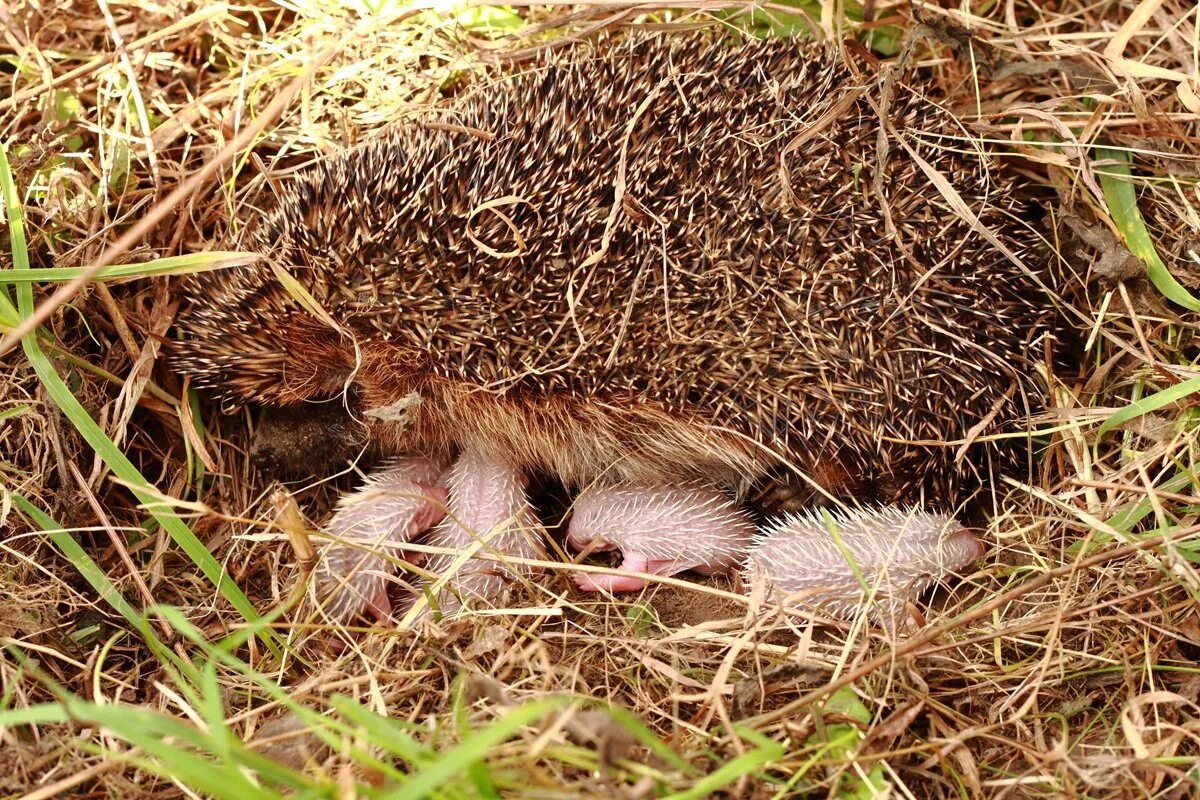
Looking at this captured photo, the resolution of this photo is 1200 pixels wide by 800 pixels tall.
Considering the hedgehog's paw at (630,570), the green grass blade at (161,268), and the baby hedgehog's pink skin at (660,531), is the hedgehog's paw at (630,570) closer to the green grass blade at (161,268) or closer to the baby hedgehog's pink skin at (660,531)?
the baby hedgehog's pink skin at (660,531)

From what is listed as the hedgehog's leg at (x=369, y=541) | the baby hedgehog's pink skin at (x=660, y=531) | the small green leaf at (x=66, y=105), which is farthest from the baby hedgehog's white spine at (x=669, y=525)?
the small green leaf at (x=66, y=105)

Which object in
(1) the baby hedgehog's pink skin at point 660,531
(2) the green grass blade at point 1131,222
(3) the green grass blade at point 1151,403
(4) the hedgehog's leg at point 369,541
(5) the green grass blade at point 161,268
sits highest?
(5) the green grass blade at point 161,268

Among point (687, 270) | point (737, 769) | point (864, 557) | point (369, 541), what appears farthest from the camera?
point (369, 541)

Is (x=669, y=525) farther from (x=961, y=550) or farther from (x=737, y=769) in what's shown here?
(x=737, y=769)

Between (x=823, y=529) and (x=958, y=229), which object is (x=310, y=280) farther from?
(x=958, y=229)

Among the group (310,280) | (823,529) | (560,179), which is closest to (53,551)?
(310,280)

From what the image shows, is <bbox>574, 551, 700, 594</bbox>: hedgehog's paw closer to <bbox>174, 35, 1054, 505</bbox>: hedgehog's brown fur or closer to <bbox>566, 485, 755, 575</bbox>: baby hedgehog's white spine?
<bbox>566, 485, 755, 575</bbox>: baby hedgehog's white spine

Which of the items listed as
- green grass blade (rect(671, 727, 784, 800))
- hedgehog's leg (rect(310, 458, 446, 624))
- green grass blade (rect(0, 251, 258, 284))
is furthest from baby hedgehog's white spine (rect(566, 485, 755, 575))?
green grass blade (rect(0, 251, 258, 284))

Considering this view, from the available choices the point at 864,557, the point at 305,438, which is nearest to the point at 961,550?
the point at 864,557
